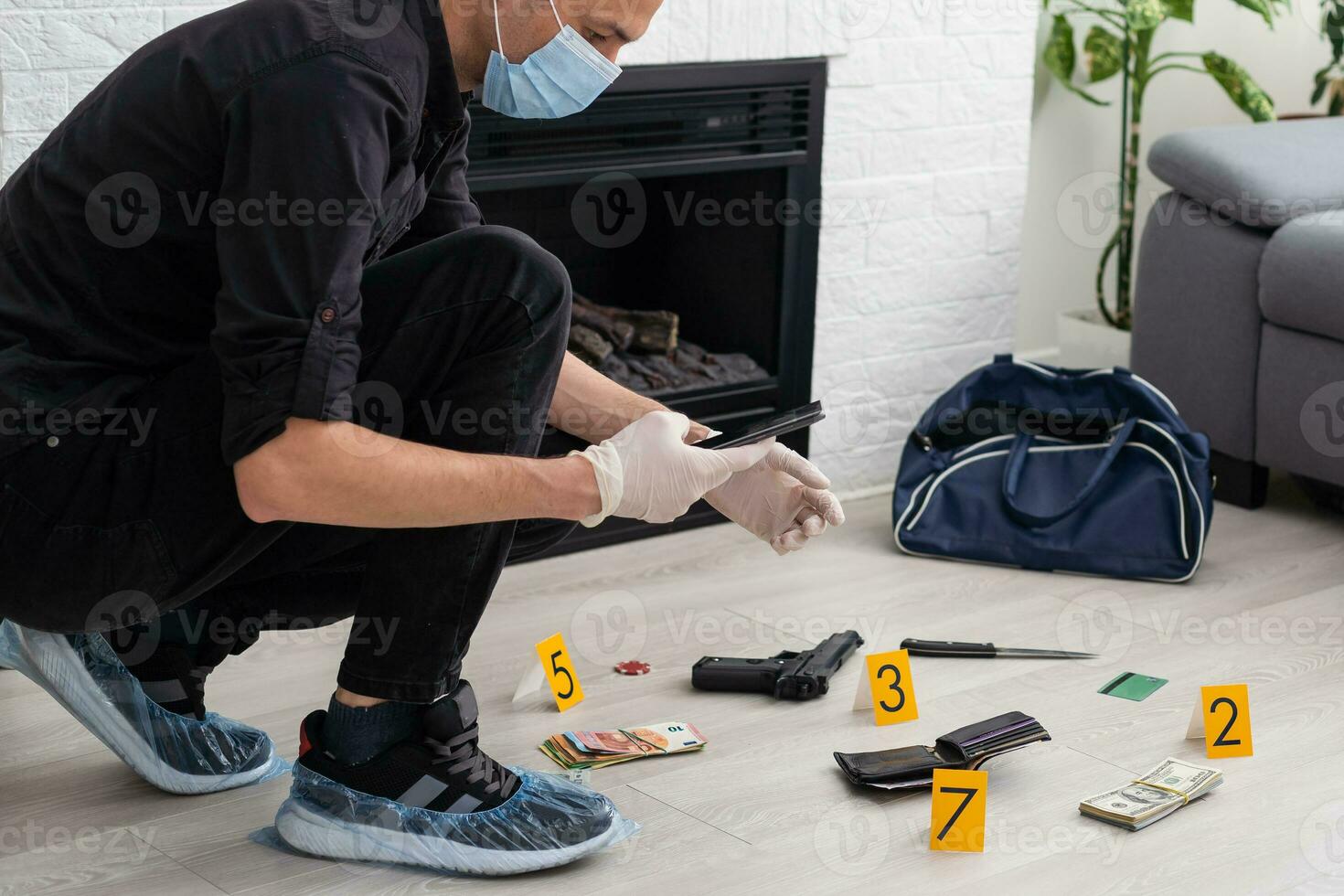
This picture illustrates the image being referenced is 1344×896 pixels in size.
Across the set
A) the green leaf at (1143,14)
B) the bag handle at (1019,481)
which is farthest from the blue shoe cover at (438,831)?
the green leaf at (1143,14)

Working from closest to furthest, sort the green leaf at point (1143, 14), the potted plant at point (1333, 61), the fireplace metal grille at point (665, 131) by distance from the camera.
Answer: the fireplace metal grille at point (665, 131), the green leaf at point (1143, 14), the potted plant at point (1333, 61)

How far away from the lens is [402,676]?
1.40 m

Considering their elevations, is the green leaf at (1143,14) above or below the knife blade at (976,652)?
above

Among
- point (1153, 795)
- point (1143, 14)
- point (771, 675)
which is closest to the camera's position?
point (1153, 795)

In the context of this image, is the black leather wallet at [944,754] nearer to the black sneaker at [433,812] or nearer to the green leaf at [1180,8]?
the black sneaker at [433,812]

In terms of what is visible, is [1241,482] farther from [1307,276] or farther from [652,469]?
[652,469]

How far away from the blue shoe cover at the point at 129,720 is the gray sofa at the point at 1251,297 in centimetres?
169

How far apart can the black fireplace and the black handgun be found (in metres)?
0.56

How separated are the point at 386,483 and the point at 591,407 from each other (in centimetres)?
41

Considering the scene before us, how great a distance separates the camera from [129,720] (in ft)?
5.08

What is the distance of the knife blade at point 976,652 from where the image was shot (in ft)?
6.56

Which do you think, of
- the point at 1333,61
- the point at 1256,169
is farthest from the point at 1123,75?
the point at 1256,169

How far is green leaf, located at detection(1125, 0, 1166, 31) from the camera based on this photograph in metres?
2.88

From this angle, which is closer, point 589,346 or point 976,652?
point 976,652
